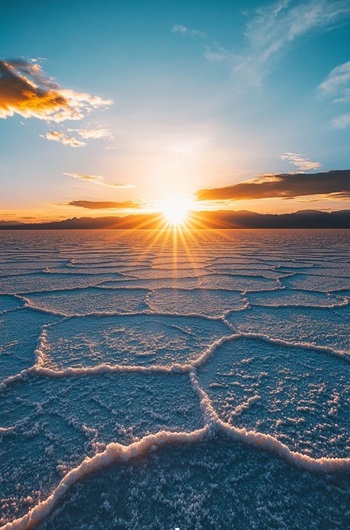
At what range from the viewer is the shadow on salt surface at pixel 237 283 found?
124 inches

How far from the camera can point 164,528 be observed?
69 centimetres

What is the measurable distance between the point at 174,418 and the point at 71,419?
0.37 metres

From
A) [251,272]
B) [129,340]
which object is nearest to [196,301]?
[129,340]

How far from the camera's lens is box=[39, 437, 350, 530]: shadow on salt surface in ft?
2.34

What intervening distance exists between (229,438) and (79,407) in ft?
1.85

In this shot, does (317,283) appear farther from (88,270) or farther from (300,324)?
(88,270)

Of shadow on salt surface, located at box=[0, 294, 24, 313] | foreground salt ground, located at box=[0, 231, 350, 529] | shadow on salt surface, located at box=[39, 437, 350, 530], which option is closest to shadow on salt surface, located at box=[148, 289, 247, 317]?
foreground salt ground, located at box=[0, 231, 350, 529]

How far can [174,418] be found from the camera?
3.49 ft

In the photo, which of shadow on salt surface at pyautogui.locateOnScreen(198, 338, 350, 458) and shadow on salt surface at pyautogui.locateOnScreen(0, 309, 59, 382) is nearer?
shadow on salt surface at pyautogui.locateOnScreen(198, 338, 350, 458)

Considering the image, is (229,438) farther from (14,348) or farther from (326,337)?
(14,348)

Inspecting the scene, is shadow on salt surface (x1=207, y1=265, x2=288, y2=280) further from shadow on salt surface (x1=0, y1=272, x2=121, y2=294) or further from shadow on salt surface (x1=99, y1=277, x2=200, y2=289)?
shadow on salt surface (x1=0, y1=272, x2=121, y2=294)

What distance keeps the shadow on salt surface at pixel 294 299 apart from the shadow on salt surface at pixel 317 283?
9.0 inches

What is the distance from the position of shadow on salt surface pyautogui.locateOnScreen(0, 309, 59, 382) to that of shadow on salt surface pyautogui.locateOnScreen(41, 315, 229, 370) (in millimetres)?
91

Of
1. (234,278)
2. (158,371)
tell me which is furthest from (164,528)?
Result: (234,278)
